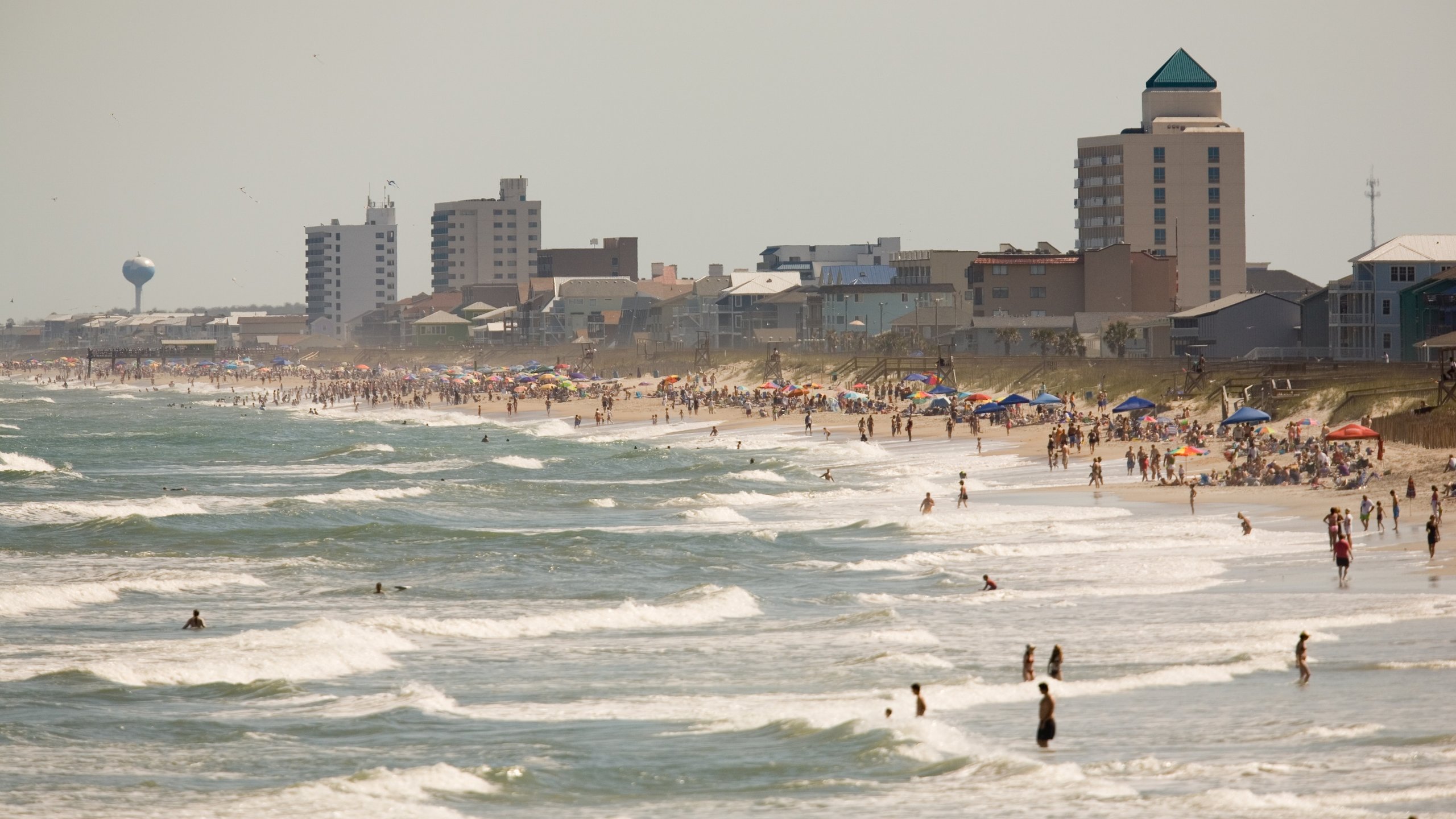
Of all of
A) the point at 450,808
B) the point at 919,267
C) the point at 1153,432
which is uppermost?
the point at 919,267

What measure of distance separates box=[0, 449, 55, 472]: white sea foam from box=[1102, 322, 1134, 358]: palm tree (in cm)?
5733

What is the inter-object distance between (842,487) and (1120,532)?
16348 mm

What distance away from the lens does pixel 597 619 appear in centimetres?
3161

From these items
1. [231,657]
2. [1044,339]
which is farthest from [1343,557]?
[1044,339]

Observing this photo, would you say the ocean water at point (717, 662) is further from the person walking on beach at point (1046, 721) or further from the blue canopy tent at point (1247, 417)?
the blue canopy tent at point (1247, 417)

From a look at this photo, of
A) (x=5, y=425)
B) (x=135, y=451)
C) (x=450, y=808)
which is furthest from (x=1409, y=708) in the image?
(x=5, y=425)

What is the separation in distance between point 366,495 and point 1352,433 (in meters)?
32.3

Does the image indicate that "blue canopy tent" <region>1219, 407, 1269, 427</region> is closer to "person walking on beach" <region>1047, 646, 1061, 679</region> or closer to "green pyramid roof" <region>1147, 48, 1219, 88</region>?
"person walking on beach" <region>1047, 646, 1061, 679</region>

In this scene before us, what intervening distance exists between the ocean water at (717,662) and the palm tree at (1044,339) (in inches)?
1823

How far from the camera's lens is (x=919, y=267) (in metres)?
147

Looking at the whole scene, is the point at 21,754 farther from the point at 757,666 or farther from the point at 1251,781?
the point at 1251,781

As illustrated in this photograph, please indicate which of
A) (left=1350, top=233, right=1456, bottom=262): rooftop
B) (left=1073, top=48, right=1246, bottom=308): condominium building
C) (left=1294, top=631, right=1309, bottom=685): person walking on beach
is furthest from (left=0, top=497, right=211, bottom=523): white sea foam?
(left=1073, top=48, right=1246, bottom=308): condominium building

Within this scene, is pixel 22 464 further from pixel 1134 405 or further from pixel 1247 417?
pixel 1247 417

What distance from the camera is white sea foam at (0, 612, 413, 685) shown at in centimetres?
2656
